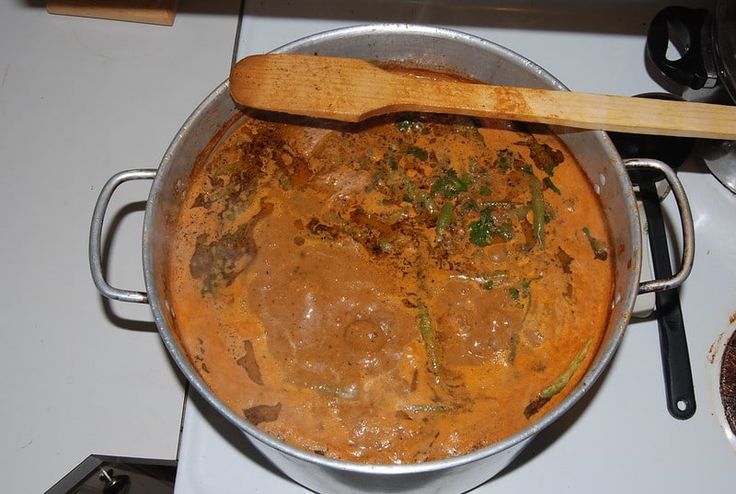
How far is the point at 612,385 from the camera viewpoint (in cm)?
125

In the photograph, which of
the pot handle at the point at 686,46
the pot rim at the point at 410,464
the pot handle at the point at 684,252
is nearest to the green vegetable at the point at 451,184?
the pot rim at the point at 410,464

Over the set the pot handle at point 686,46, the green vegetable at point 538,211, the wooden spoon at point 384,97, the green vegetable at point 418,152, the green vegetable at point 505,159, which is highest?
the pot handle at point 686,46

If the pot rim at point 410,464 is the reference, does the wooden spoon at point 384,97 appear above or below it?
above

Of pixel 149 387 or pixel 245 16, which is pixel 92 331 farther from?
pixel 245 16

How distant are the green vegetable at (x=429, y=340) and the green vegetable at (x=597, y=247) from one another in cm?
31

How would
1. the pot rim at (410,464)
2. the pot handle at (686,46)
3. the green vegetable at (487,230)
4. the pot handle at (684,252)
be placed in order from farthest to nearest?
the pot handle at (686,46)
the green vegetable at (487,230)
the pot handle at (684,252)
the pot rim at (410,464)

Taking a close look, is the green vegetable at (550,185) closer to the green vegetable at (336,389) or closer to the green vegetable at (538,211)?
the green vegetable at (538,211)

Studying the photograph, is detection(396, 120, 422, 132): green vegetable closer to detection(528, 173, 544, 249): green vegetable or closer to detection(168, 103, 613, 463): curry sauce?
detection(168, 103, 613, 463): curry sauce

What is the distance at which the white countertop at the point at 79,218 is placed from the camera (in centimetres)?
125

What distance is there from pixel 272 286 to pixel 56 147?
65 cm

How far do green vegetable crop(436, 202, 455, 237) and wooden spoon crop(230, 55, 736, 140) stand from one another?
167 millimetres

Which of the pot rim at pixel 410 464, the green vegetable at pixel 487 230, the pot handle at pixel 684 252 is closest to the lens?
the pot rim at pixel 410 464

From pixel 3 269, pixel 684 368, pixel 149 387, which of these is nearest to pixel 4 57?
pixel 3 269

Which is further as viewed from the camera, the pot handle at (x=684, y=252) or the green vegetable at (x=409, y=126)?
the green vegetable at (x=409, y=126)
